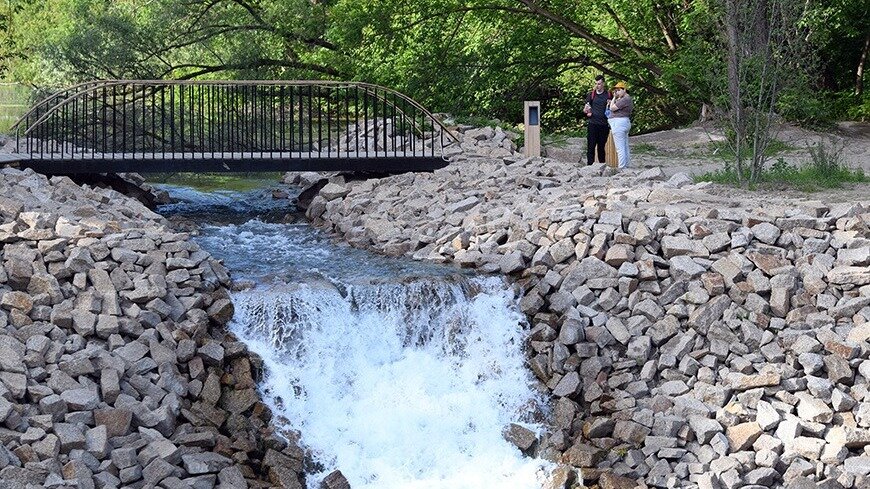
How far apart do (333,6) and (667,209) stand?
38.3 ft

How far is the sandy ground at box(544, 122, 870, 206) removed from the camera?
14234mm

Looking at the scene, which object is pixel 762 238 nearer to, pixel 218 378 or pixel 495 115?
pixel 218 378

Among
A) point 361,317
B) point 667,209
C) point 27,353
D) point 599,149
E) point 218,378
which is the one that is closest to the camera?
point 27,353

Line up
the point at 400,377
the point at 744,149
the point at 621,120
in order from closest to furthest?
the point at 400,377 → the point at 744,149 → the point at 621,120

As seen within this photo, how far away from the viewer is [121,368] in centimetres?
989

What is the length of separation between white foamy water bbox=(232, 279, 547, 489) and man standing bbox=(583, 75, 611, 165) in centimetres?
492

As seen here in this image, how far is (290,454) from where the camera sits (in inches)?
396

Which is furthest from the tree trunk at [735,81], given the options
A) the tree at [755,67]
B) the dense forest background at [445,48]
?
the dense forest background at [445,48]

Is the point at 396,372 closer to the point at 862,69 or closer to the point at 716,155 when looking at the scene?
the point at 716,155

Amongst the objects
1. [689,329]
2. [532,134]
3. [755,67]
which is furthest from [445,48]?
[689,329]

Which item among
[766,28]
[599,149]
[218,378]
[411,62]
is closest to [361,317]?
[218,378]

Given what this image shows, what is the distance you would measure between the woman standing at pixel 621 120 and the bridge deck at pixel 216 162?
2.29m

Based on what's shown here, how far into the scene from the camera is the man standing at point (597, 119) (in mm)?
16266

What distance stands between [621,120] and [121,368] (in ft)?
27.0
